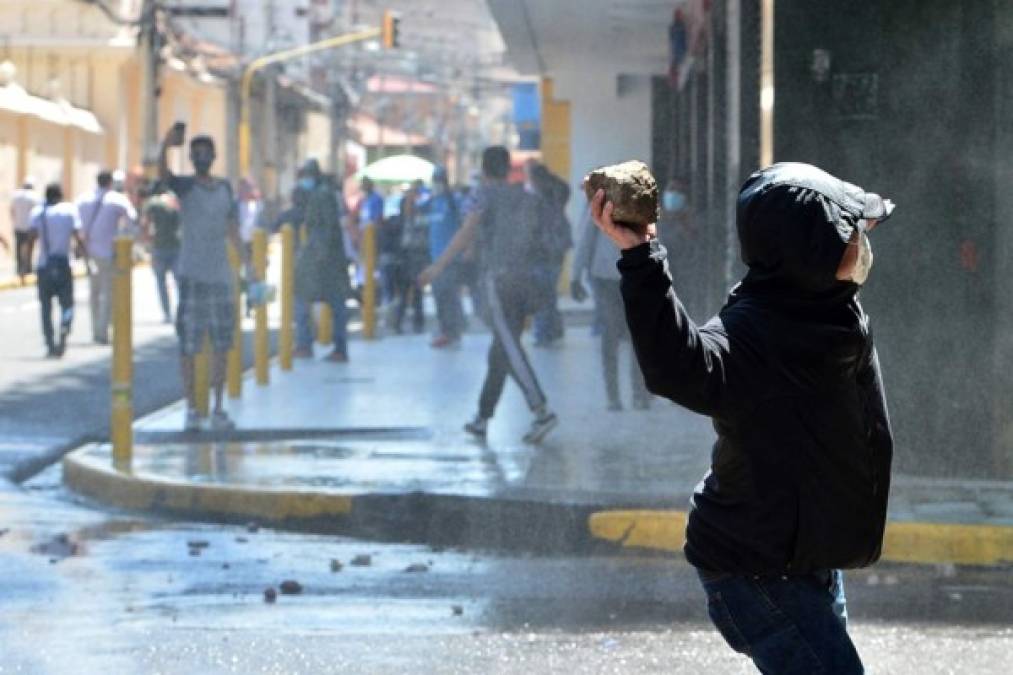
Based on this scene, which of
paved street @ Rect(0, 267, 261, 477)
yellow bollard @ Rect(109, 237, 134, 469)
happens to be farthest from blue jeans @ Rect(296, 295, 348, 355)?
yellow bollard @ Rect(109, 237, 134, 469)

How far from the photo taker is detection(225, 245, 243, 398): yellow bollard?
42.7 ft

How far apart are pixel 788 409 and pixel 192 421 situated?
928cm

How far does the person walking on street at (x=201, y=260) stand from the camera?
12492 mm

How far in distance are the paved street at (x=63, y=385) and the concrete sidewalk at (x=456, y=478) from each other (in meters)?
0.65

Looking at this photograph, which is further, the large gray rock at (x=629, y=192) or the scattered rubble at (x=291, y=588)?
the scattered rubble at (x=291, y=588)

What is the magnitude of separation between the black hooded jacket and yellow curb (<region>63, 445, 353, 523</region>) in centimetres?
607

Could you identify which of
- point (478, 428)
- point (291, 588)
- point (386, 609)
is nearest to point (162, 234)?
point (478, 428)

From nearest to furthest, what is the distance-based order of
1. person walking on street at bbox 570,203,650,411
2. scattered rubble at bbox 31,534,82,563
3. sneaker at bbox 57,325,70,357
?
scattered rubble at bbox 31,534,82,563
person walking on street at bbox 570,203,650,411
sneaker at bbox 57,325,70,357

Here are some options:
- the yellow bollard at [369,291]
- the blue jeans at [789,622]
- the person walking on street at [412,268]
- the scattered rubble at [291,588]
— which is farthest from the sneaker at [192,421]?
the person walking on street at [412,268]

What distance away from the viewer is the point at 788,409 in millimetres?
3684

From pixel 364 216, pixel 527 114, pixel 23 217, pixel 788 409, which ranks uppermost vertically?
pixel 527 114

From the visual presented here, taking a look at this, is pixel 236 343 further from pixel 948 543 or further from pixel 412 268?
pixel 412 268

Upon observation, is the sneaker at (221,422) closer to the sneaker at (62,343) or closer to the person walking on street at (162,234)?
the sneaker at (62,343)

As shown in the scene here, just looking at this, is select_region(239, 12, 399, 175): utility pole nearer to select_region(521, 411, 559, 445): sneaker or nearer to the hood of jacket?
select_region(521, 411, 559, 445): sneaker
